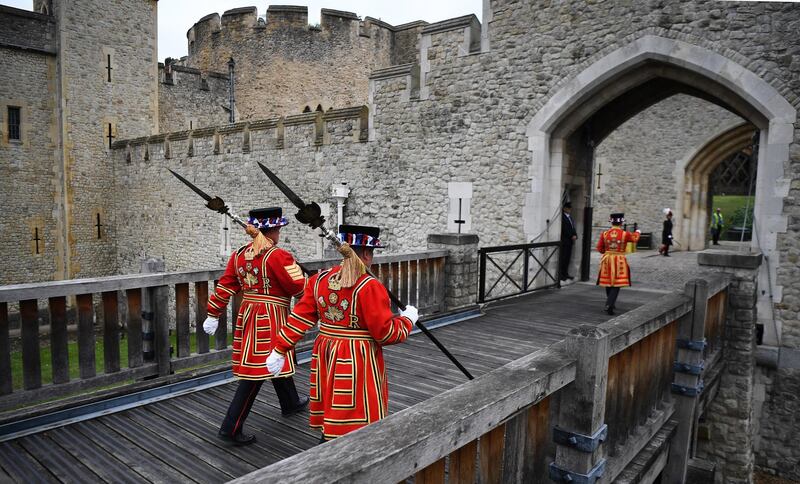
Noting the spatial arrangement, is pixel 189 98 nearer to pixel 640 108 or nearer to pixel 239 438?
pixel 640 108

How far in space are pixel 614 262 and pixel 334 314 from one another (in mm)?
5866

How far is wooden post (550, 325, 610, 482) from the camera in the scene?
2.78 meters

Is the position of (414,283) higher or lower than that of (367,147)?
lower

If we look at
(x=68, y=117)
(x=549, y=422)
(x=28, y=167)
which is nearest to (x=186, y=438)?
(x=549, y=422)

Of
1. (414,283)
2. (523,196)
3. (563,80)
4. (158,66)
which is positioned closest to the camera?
(414,283)

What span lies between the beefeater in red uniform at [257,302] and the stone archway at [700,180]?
1790cm

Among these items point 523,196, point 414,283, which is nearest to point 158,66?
point 523,196

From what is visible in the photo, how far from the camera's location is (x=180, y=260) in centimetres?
1967

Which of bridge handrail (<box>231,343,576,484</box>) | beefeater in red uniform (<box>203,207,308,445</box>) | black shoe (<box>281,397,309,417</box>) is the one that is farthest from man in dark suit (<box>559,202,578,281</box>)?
bridge handrail (<box>231,343,576,484</box>)

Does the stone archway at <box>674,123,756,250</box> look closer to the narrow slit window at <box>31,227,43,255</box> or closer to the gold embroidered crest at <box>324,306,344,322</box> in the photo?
the gold embroidered crest at <box>324,306,344,322</box>

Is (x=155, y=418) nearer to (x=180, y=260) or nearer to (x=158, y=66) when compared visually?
(x=180, y=260)

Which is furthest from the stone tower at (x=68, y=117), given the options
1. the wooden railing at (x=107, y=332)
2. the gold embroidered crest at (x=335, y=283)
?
the gold embroidered crest at (x=335, y=283)

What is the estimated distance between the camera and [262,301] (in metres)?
3.86

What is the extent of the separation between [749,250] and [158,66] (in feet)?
71.7
